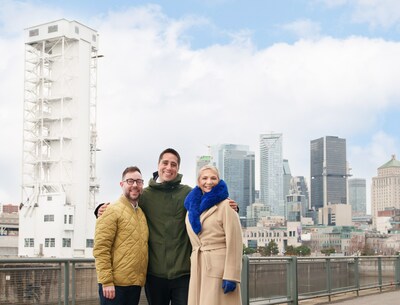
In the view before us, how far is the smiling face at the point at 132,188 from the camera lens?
538 cm

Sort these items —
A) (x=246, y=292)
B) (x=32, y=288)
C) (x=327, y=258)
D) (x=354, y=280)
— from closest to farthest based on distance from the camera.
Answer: (x=32, y=288)
(x=246, y=292)
(x=327, y=258)
(x=354, y=280)

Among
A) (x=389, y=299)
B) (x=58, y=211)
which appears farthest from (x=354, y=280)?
(x=58, y=211)

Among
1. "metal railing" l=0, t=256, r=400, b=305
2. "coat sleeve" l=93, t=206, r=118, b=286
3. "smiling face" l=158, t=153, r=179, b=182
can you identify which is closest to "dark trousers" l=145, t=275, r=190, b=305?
"coat sleeve" l=93, t=206, r=118, b=286

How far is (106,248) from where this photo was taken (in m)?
5.23

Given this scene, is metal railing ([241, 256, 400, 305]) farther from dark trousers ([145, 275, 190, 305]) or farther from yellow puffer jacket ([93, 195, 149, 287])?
yellow puffer jacket ([93, 195, 149, 287])

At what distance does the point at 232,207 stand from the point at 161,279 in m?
0.82

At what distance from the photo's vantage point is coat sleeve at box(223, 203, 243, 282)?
5.29 metres

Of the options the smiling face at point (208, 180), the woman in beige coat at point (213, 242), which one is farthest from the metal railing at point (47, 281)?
the smiling face at point (208, 180)

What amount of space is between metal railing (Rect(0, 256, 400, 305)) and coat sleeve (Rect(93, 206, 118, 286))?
208cm

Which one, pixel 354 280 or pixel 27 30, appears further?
pixel 27 30

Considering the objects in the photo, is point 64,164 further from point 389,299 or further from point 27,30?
point 389,299

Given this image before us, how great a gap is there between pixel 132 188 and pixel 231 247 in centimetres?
90

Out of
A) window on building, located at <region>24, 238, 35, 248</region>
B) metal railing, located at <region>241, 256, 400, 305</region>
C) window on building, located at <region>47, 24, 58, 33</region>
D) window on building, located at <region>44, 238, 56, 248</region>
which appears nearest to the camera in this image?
metal railing, located at <region>241, 256, 400, 305</region>

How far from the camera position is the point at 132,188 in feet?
17.7
